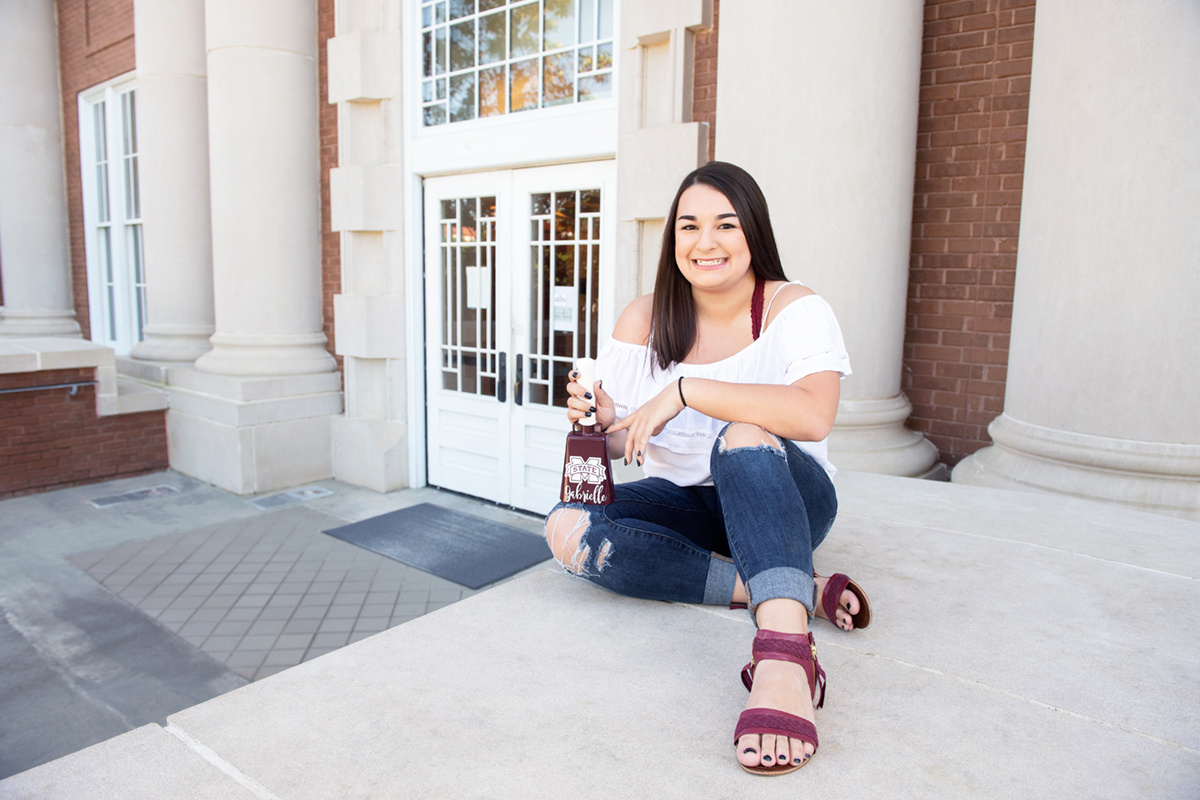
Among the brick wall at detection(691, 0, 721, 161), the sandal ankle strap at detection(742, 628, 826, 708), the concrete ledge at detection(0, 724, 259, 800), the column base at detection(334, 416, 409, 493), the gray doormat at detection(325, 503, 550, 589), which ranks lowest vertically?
the gray doormat at detection(325, 503, 550, 589)

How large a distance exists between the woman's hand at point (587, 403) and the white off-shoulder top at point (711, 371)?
0.27 ft

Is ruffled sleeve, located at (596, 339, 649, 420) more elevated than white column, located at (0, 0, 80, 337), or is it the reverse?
white column, located at (0, 0, 80, 337)

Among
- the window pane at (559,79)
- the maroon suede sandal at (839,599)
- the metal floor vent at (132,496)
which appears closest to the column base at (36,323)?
the metal floor vent at (132,496)

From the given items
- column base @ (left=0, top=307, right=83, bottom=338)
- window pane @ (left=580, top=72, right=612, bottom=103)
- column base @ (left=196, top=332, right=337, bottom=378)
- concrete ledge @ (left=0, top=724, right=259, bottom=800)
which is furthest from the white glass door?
column base @ (left=0, top=307, right=83, bottom=338)

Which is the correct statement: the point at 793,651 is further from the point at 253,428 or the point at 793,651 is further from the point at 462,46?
the point at 253,428

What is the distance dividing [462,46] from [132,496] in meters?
4.31

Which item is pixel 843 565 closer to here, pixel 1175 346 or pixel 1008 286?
pixel 1175 346

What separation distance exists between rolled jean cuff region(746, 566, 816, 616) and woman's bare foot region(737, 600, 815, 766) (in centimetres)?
1

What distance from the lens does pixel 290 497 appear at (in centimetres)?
609

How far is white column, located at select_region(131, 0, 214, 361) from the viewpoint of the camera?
278 inches

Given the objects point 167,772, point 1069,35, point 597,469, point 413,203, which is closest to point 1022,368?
point 1069,35

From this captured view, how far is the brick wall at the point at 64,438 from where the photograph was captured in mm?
5918

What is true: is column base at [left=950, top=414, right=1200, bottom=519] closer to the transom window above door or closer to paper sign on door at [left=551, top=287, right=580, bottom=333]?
paper sign on door at [left=551, top=287, right=580, bottom=333]

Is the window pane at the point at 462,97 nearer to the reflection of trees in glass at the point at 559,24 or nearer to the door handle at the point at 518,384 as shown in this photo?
the reflection of trees in glass at the point at 559,24
